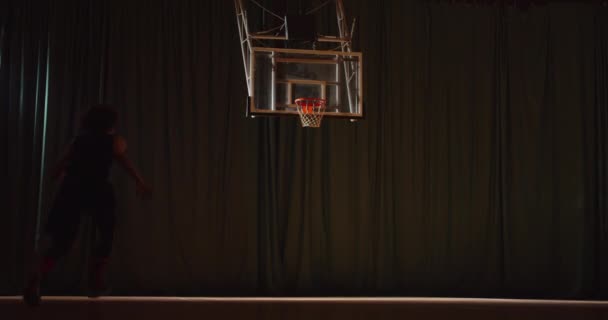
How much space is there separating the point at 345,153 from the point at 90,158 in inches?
102

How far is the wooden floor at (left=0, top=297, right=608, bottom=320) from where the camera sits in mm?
3766

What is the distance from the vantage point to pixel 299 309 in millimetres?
4227

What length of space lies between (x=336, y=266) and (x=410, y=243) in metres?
0.73

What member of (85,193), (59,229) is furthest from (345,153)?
(59,229)

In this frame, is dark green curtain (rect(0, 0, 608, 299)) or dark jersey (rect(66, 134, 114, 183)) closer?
dark jersey (rect(66, 134, 114, 183))

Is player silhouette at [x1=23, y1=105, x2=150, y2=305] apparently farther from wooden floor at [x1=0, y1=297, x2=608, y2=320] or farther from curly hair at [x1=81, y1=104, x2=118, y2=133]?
wooden floor at [x1=0, y1=297, x2=608, y2=320]

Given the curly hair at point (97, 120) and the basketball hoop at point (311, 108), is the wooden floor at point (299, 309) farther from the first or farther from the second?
the basketball hoop at point (311, 108)

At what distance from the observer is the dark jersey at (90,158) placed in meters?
3.52

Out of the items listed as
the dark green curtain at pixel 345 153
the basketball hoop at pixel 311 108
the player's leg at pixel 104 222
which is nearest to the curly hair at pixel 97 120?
→ the player's leg at pixel 104 222

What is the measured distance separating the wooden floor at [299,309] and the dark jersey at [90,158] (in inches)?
33.6

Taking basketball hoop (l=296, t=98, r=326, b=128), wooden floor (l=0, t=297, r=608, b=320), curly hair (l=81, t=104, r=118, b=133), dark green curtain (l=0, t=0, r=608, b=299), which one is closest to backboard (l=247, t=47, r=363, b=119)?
basketball hoop (l=296, t=98, r=326, b=128)

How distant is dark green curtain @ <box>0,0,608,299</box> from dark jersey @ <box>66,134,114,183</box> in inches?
70.0

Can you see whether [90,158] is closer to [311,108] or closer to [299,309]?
[311,108]

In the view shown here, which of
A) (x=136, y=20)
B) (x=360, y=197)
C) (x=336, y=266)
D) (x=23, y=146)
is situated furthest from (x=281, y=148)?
(x=23, y=146)
